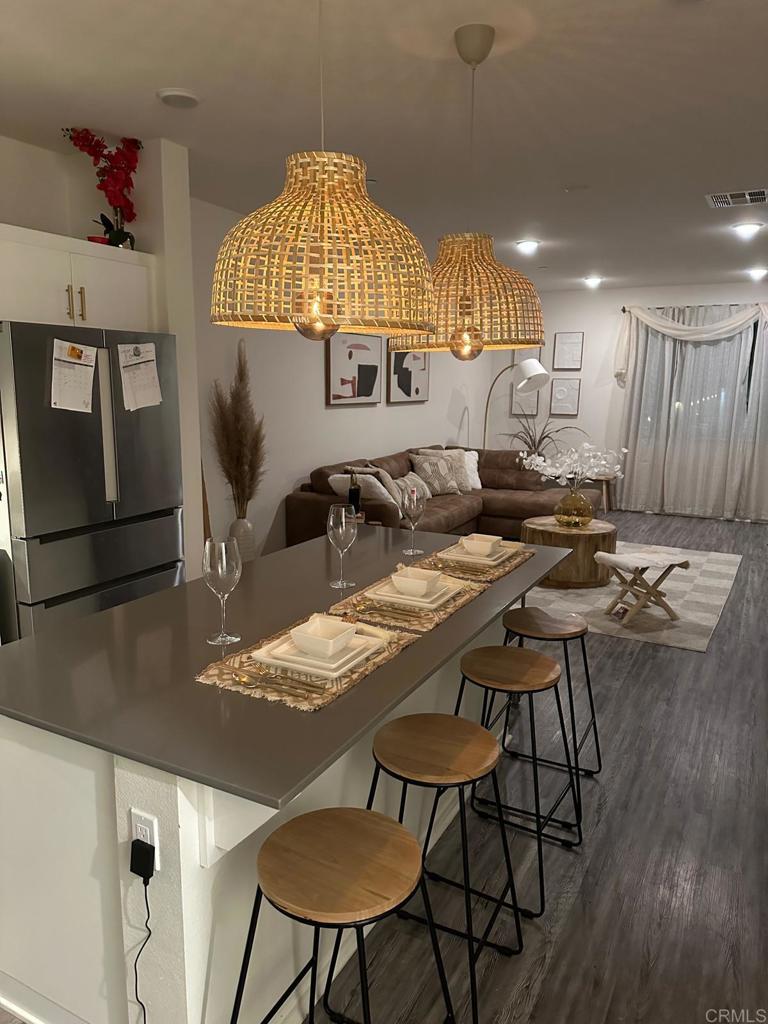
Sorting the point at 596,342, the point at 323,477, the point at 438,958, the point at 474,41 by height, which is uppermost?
the point at 474,41

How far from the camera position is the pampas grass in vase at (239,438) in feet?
16.2

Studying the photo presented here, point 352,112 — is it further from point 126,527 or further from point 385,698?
point 385,698

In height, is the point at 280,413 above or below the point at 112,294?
below

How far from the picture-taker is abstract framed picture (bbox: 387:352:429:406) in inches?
292

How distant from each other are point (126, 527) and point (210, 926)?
221 centimetres

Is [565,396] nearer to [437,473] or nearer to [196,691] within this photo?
[437,473]

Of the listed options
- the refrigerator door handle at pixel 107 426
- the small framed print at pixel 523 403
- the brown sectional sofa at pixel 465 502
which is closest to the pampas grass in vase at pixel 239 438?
the brown sectional sofa at pixel 465 502

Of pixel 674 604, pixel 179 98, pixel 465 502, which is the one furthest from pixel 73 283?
pixel 674 604

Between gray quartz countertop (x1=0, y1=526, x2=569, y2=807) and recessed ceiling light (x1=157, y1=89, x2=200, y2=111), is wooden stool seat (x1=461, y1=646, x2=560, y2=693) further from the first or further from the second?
recessed ceiling light (x1=157, y1=89, x2=200, y2=111)

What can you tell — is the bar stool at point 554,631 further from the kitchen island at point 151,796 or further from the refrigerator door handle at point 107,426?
the refrigerator door handle at point 107,426

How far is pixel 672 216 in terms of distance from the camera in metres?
5.02

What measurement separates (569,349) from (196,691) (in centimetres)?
843

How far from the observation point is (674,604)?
5281 mm

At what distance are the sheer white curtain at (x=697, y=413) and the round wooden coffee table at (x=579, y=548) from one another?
352 cm
